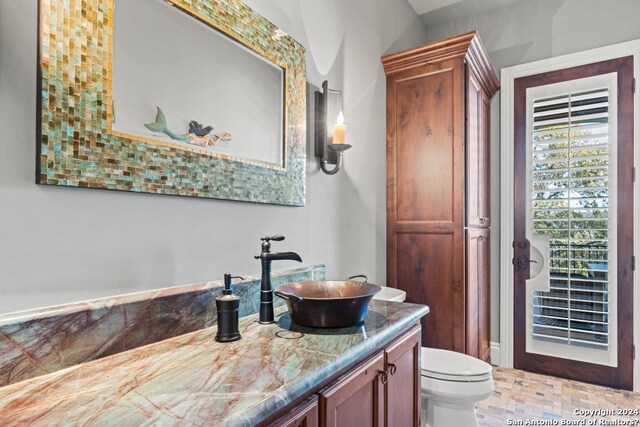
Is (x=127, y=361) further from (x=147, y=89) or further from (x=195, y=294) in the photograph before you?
(x=147, y=89)

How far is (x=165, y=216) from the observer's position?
114 centimetres

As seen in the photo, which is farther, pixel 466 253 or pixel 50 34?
pixel 466 253

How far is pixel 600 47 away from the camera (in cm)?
271

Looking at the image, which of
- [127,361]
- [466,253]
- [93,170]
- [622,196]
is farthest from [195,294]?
[622,196]

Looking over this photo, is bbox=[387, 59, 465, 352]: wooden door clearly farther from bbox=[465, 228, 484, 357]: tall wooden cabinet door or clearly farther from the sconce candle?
the sconce candle

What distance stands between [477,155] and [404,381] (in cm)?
183

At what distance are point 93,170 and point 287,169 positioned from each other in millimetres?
815

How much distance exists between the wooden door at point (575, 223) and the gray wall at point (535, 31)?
16 cm

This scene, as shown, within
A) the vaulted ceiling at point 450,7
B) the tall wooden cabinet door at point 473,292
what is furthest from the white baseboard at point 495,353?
the vaulted ceiling at point 450,7

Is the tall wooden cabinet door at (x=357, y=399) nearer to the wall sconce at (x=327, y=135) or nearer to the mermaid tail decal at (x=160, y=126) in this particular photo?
the mermaid tail decal at (x=160, y=126)

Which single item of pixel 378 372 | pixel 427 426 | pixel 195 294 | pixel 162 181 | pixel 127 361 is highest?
pixel 162 181

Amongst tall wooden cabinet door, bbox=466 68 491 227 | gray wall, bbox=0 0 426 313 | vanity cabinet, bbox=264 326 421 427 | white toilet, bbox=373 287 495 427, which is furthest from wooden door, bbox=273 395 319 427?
tall wooden cabinet door, bbox=466 68 491 227

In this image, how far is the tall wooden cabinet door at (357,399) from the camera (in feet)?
2.94

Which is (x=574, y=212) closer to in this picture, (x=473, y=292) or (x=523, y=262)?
(x=523, y=262)
